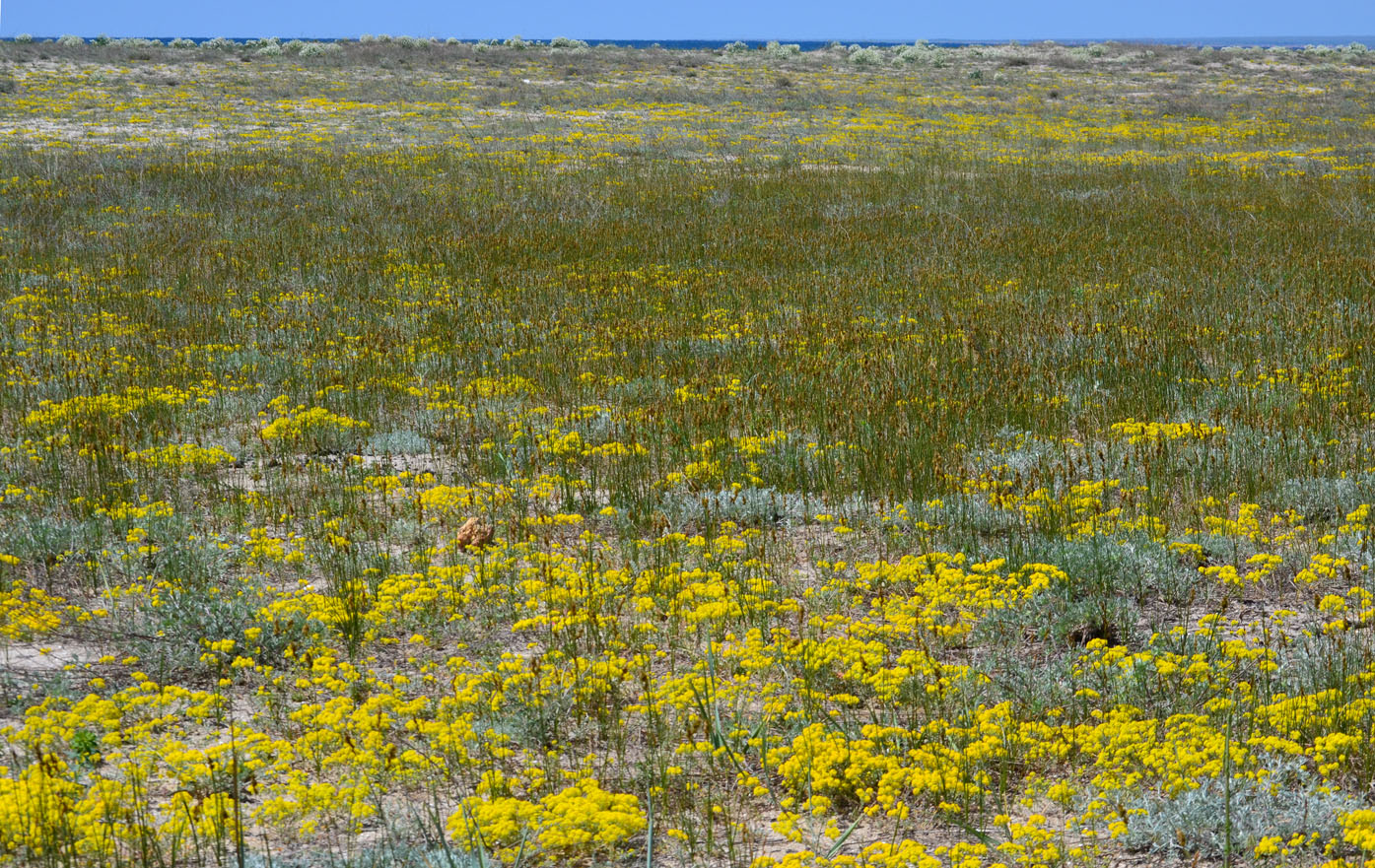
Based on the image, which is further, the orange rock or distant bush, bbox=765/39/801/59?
distant bush, bbox=765/39/801/59

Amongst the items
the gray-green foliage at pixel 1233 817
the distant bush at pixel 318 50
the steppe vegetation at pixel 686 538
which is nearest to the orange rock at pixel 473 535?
the steppe vegetation at pixel 686 538

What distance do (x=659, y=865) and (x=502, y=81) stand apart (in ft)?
126

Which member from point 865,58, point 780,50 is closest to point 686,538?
point 865,58

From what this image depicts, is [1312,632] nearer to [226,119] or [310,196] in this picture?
[310,196]

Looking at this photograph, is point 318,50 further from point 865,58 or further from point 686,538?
point 686,538

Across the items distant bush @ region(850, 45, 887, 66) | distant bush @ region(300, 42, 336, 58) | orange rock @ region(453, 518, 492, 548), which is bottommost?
orange rock @ region(453, 518, 492, 548)

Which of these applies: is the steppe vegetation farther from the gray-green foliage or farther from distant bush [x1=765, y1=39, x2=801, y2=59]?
distant bush [x1=765, y1=39, x2=801, y2=59]

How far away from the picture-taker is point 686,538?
16.9 ft

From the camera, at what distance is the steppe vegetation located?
312 centimetres

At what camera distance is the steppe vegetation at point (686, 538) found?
3119 millimetres

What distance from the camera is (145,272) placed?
11.8 metres

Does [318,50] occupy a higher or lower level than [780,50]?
lower

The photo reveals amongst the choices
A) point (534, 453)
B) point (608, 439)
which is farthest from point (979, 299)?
point (534, 453)

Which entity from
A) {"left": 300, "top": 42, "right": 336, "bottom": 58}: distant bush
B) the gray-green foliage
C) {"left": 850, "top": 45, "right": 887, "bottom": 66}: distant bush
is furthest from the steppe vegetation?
{"left": 850, "top": 45, "right": 887, "bottom": 66}: distant bush
